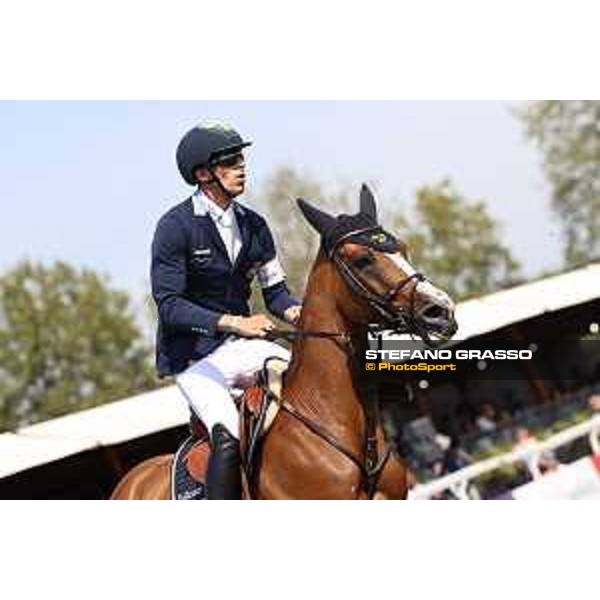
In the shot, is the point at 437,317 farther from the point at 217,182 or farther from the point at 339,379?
the point at 217,182

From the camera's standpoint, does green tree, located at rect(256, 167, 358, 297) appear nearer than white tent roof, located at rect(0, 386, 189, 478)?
Yes

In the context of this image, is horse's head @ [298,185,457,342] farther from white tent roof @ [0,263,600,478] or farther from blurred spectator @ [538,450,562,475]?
blurred spectator @ [538,450,562,475]

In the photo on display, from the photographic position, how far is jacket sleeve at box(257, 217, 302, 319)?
4969 mm

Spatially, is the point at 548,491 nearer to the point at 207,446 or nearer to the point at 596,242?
the point at 207,446

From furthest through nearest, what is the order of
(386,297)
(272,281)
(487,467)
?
(487,467)
(272,281)
(386,297)

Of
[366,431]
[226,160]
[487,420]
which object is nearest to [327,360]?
[366,431]

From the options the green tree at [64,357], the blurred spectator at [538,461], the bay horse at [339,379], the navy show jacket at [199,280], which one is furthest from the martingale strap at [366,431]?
the green tree at [64,357]

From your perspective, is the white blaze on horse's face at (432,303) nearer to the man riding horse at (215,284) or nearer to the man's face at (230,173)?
the man riding horse at (215,284)

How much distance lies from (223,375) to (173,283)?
1.65ft

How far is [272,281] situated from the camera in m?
5.00

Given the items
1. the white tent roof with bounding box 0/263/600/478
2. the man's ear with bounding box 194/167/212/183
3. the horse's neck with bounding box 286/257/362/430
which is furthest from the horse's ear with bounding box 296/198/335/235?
the white tent roof with bounding box 0/263/600/478

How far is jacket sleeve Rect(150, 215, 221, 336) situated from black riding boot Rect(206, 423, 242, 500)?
467mm

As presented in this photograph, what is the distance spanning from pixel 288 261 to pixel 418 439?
4997mm

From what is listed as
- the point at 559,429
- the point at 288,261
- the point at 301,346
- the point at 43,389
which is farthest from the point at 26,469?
the point at 43,389
